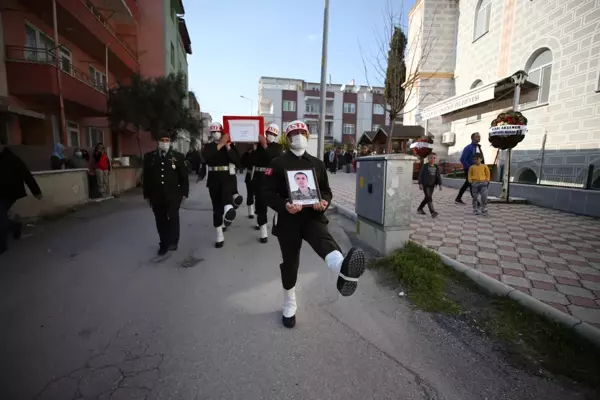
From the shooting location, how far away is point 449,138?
18453mm

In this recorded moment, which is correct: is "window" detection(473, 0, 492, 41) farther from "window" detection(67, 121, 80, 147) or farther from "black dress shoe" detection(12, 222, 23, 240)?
"window" detection(67, 121, 80, 147)

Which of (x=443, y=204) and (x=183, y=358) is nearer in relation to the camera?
(x=183, y=358)

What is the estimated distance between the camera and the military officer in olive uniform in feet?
16.4

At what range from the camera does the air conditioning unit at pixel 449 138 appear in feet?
60.0

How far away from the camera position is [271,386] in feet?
7.24

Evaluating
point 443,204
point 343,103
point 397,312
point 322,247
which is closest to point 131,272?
point 322,247

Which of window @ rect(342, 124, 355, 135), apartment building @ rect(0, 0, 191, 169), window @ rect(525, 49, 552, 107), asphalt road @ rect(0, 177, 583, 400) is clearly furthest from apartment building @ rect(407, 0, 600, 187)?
window @ rect(342, 124, 355, 135)

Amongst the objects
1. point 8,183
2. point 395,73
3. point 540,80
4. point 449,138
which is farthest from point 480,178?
point 449,138

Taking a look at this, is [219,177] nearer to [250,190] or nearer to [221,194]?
[221,194]

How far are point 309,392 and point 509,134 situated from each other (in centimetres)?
950

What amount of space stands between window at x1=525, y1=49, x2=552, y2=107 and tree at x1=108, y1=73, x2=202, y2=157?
54.9 ft

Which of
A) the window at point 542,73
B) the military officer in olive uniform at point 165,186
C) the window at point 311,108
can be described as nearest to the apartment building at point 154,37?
the military officer in olive uniform at point 165,186

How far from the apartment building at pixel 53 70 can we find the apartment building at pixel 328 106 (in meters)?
34.1

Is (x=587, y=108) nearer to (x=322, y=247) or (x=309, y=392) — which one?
(x=322, y=247)
